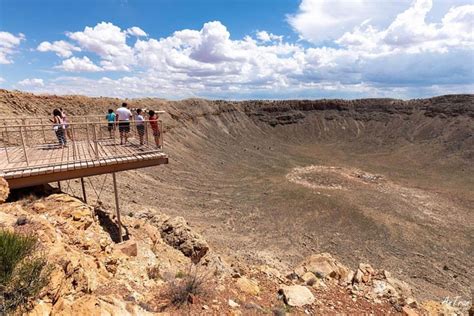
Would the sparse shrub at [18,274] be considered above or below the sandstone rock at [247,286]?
above

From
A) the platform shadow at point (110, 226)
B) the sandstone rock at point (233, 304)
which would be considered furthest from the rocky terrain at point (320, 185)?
the platform shadow at point (110, 226)

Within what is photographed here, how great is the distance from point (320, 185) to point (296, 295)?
29932mm

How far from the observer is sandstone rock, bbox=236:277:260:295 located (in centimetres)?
699

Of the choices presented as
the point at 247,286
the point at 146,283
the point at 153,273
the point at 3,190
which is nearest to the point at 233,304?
the point at 247,286

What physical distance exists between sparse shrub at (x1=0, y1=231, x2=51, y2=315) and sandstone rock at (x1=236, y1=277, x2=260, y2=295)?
414 cm

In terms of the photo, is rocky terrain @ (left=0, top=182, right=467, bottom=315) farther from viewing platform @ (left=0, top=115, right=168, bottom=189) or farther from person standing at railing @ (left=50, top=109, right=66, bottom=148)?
person standing at railing @ (left=50, top=109, right=66, bottom=148)

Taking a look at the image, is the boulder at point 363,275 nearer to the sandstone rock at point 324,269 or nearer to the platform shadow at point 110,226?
the sandstone rock at point 324,269

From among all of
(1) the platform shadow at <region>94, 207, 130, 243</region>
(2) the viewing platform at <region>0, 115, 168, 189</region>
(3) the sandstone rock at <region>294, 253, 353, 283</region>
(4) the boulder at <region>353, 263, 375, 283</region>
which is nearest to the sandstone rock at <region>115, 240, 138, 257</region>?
(1) the platform shadow at <region>94, 207, 130, 243</region>

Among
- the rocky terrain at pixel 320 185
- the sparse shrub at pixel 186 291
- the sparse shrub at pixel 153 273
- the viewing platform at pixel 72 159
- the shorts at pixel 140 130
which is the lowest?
the rocky terrain at pixel 320 185

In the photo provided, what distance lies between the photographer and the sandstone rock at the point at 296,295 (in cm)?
686

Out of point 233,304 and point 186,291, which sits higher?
point 186,291

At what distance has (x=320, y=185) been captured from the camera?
3566 cm

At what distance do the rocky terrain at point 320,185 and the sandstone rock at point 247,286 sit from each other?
1.30ft

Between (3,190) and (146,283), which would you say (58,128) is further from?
(146,283)
